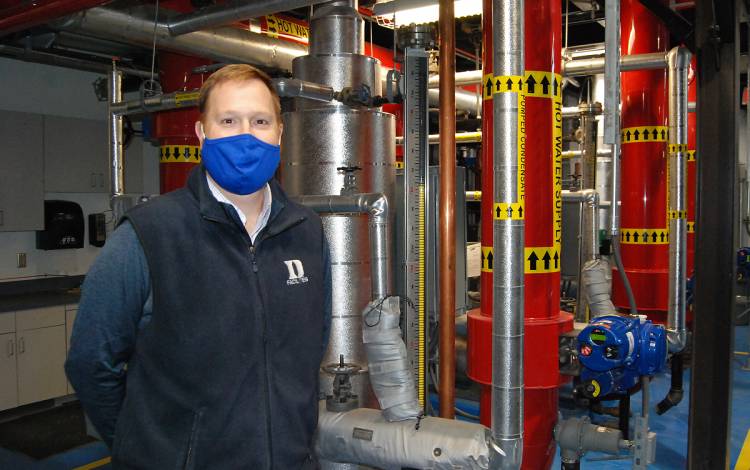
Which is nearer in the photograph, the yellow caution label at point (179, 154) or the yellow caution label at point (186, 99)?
the yellow caution label at point (186, 99)

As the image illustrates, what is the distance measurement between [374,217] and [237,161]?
4.50 feet

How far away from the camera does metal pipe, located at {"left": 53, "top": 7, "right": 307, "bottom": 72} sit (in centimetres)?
406

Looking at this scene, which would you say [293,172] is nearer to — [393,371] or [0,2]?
[393,371]

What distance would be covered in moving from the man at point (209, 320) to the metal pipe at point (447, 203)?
5.17 ft

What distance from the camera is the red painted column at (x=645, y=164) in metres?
5.30

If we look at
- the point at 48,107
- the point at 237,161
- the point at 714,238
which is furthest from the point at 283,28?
the point at 237,161

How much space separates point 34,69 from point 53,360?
2.99 m

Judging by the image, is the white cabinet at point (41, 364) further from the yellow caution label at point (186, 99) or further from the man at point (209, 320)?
the man at point (209, 320)

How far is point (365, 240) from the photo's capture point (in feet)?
11.5

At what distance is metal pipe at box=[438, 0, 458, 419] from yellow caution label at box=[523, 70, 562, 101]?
36 cm

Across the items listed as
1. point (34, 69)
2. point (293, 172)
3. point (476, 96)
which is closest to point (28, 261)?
point (34, 69)

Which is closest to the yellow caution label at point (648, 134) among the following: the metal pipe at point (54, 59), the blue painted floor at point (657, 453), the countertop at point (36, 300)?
the blue painted floor at point (657, 453)

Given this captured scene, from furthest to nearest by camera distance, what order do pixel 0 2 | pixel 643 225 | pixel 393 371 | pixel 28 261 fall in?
pixel 28 261 → pixel 643 225 → pixel 0 2 → pixel 393 371

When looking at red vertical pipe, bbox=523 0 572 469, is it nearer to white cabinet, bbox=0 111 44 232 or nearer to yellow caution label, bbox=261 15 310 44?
yellow caution label, bbox=261 15 310 44
